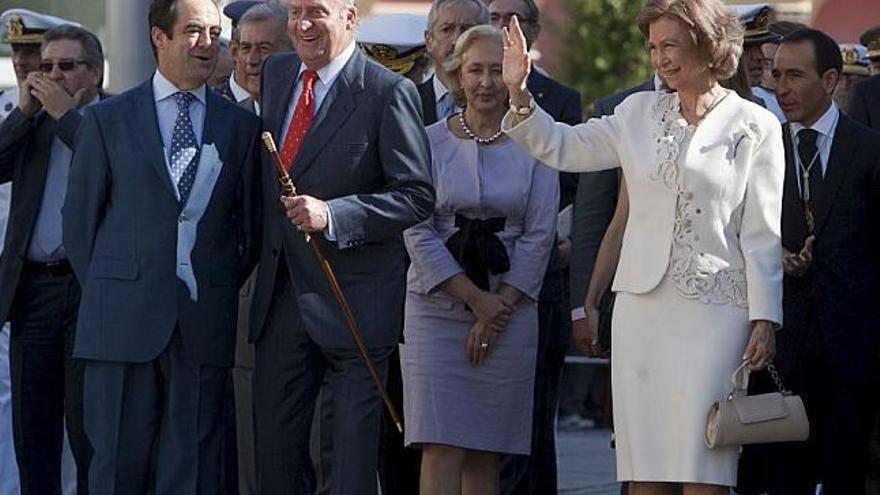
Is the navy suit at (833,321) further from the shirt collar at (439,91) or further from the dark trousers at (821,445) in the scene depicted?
the shirt collar at (439,91)

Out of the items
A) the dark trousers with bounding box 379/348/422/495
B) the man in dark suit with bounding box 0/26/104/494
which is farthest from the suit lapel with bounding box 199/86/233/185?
the dark trousers with bounding box 379/348/422/495

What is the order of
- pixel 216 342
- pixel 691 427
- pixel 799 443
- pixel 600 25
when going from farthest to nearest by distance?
pixel 600 25 < pixel 799 443 < pixel 216 342 < pixel 691 427

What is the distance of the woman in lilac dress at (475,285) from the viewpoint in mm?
8383

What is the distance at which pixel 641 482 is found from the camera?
714 cm

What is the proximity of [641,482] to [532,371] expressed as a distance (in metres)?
1.50

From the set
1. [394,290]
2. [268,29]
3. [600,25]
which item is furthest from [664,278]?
[600,25]

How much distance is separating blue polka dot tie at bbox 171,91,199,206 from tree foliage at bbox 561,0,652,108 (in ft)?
62.3

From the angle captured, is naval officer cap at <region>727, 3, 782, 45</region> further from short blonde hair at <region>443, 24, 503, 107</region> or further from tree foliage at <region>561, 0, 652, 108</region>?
tree foliage at <region>561, 0, 652, 108</region>

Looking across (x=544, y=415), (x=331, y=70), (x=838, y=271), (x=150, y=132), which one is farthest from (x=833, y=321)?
(x=150, y=132)

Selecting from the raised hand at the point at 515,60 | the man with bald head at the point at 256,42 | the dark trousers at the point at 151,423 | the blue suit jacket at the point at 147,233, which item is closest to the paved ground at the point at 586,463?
the man with bald head at the point at 256,42

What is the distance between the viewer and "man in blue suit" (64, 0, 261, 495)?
758 cm

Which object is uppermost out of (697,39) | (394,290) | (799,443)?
(697,39)

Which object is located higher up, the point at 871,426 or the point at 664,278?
the point at 664,278

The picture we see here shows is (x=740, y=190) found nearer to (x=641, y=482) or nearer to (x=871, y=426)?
(x=641, y=482)
